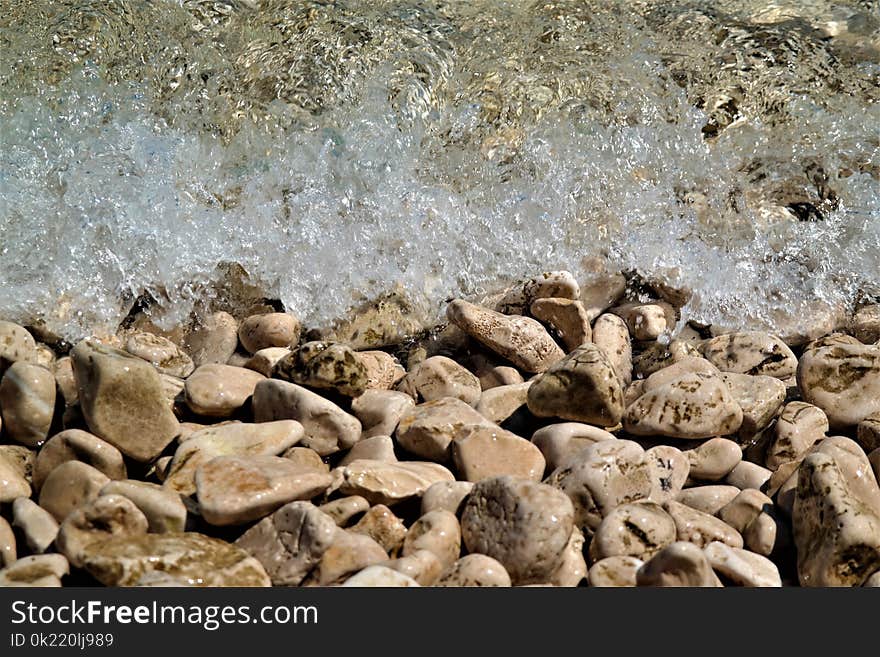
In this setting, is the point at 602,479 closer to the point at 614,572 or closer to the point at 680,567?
the point at 614,572

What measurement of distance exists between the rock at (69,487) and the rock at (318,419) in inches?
20.4

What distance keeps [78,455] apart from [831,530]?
177 cm

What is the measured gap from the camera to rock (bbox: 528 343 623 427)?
108 inches

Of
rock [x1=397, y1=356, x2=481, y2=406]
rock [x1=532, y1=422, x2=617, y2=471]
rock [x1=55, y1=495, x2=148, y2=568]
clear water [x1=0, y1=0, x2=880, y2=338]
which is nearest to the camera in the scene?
rock [x1=55, y1=495, x2=148, y2=568]

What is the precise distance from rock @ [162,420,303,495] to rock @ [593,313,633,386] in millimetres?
1133

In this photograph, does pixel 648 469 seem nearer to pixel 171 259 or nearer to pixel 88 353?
pixel 88 353

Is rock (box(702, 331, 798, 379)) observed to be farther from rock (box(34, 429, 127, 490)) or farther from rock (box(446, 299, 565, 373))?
rock (box(34, 429, 127, 490))

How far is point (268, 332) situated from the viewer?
3.28 meters

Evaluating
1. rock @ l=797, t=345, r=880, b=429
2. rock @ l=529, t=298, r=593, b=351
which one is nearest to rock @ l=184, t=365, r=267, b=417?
rock @ l=529, t=298, r=593, b=351

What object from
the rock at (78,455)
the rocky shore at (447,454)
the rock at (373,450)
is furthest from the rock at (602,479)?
Answer: the rock at (78,455)

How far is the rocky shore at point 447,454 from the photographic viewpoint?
2088 millimetres

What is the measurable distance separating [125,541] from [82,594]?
0.14 meters

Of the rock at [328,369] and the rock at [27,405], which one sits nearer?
the rock at [27,405]

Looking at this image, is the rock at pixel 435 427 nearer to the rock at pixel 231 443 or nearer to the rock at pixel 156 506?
the rock at pixel 231 443
